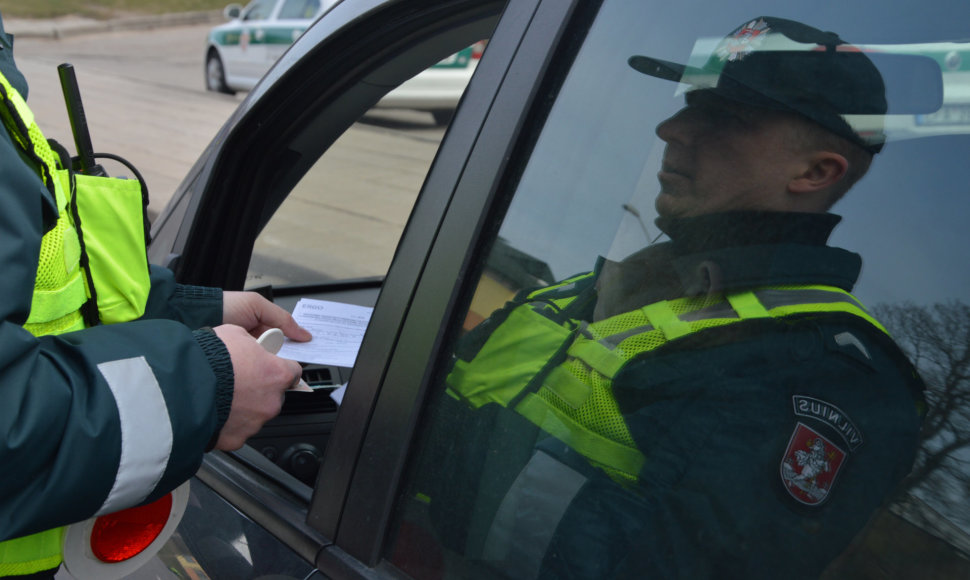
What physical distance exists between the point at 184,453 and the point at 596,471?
0.52m

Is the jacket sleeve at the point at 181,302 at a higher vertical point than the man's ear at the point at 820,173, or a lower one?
lower

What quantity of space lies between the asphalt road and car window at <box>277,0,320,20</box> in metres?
1.45

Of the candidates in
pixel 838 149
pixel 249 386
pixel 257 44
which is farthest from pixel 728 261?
pixel 257 44

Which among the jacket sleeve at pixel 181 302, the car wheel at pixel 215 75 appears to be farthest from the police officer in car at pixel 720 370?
the car wheel at pixel 215 75

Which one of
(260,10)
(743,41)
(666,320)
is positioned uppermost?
(260,10)

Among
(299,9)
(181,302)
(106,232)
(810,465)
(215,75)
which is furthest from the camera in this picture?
(215,75)

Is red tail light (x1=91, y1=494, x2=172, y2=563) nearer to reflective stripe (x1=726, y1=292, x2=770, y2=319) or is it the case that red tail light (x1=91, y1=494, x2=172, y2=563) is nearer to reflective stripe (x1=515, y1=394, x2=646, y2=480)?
reflective stripe (x1=515, y1=394, x2=646, y2=480)

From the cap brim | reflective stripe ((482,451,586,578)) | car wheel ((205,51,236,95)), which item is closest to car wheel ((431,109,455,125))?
car wheel ((205,51,236,95))

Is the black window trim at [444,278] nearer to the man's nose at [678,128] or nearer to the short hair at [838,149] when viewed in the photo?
the man's nose at [678,128]

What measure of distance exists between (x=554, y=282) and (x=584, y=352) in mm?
99

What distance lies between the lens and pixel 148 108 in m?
11.4

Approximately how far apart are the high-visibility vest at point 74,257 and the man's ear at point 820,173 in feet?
2.97

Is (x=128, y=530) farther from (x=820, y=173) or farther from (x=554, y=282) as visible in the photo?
(x=820, y=173)

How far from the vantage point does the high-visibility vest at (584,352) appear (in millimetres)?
954
